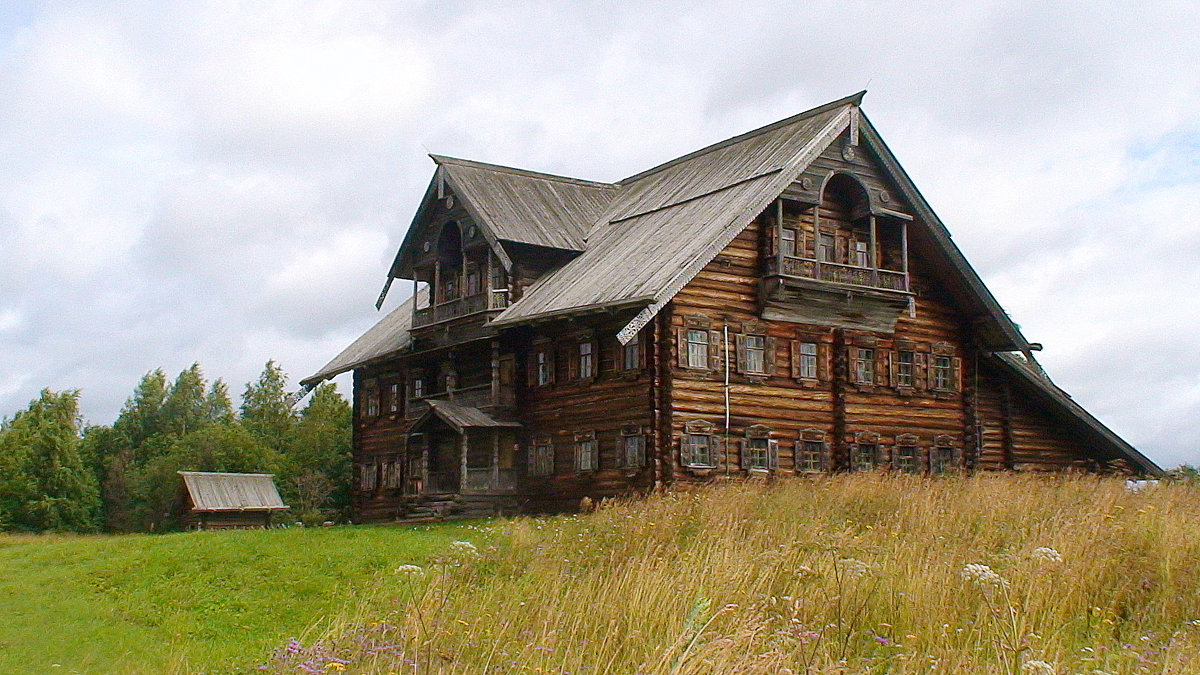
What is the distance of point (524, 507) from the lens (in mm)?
32656

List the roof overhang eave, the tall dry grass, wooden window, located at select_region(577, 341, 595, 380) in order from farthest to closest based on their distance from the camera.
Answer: wooden window, located at select_region(577, 341, 595, 380) < the roof overhang eave < the tall dry grass

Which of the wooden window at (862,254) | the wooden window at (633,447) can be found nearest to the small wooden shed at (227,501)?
the wooden window at (633,447)

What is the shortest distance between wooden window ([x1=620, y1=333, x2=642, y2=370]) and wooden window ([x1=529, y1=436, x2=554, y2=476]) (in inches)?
137

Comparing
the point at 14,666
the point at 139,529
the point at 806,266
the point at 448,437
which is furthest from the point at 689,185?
the point at 139,529

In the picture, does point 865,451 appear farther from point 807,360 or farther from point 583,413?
point 583,413

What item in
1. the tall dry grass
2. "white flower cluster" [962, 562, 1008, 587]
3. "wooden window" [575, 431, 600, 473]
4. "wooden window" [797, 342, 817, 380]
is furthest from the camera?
"wooden window" [797, 342, 817, 380]

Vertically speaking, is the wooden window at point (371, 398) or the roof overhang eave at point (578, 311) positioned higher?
the roof overhang eave at point (578, 311)

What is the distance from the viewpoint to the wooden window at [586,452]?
3034 cm

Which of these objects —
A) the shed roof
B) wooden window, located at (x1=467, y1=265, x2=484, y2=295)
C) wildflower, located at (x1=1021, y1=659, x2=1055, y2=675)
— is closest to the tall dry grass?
wildflower, located at (x1=1021, y1=659, x2=1055, y2=675)

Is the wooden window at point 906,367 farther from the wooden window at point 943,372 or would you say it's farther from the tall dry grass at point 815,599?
the tall dry grass at point 815,599

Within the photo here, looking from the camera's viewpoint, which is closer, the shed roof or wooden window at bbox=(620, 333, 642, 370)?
wooden window at bbox=(620, 333, 642, 370)

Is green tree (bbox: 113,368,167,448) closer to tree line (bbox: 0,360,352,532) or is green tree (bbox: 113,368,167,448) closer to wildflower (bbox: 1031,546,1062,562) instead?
tree line (bbox: 0,360,352,532)

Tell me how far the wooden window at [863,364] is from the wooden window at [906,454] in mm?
1759

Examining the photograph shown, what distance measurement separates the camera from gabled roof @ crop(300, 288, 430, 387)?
40562 millimetres
